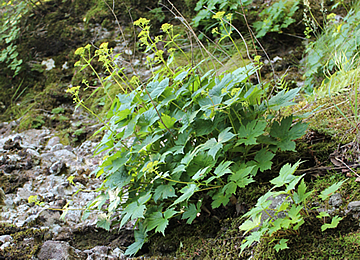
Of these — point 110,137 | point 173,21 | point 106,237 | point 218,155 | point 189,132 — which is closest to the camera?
point 218,155

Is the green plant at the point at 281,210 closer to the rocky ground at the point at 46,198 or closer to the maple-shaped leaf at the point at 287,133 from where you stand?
the maple-shaped leaf at the point at 287,133

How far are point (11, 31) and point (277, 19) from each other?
154 inches

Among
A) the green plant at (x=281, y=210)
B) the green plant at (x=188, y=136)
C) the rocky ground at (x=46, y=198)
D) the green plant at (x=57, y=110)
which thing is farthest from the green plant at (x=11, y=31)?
the green plant at (x=281, y=210)

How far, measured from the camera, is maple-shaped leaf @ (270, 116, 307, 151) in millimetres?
1529

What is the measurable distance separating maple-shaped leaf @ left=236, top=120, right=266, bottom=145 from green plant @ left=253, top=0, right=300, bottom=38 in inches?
81.3

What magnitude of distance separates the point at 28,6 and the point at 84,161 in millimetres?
3368

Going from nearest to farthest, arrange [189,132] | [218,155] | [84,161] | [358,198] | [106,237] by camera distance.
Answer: [358,198] → [218,155] → [189,132] → [106,237] → [84,161]

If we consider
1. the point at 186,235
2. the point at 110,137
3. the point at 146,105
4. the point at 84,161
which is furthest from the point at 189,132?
the point at 84,161

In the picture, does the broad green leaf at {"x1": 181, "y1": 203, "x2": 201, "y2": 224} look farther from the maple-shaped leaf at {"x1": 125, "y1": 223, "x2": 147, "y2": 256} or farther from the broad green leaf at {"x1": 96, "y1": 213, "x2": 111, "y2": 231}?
the broad green leaf at {"x1": 96, "y1": 213, "x2": 111, "y2": 231}

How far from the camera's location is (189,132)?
5.35 feet

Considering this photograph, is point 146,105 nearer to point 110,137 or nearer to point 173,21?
point 110,137

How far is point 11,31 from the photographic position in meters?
4.20

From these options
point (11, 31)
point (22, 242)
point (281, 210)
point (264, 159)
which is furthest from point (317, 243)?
point (11, 31)

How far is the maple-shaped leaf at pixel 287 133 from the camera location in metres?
1.53
